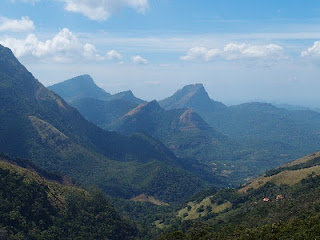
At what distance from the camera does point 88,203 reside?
128 meters

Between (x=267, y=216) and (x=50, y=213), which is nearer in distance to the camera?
(x=267, y=216)

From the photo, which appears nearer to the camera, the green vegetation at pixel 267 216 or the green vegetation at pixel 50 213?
the green vegetation at pixel 267 216

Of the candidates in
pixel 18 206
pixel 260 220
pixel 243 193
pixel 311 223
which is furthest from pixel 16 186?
Result: pixel 243 193

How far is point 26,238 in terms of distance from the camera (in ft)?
309

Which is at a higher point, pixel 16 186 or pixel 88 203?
pixel 16 186

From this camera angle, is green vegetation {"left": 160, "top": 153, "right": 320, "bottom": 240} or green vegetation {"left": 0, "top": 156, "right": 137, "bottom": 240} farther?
green vegetation {"left": 0, "top": 156, "right": 137, "bottom": 240}

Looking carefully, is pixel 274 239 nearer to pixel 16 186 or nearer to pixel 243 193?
pixel 16 186

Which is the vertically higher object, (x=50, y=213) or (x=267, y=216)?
(x=267, y=216)

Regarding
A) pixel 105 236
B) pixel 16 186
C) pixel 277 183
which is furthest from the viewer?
pixel 277 183

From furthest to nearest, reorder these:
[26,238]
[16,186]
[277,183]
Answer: [277,183] → [16,186] → [26,238]

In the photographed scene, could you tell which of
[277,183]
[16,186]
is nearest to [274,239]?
[16,186]

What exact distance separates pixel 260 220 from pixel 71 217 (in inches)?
2479

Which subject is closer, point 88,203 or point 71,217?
point 71,217

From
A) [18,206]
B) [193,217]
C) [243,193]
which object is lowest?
[193,217]
